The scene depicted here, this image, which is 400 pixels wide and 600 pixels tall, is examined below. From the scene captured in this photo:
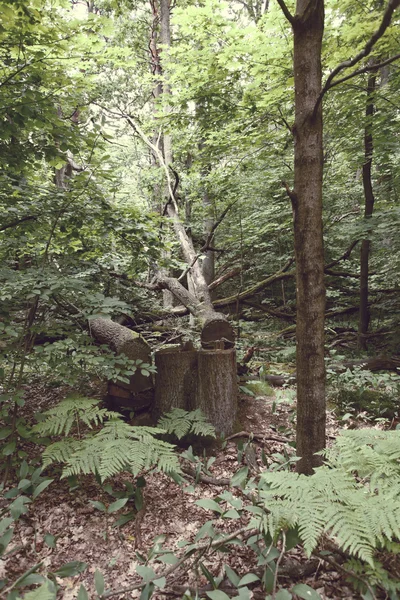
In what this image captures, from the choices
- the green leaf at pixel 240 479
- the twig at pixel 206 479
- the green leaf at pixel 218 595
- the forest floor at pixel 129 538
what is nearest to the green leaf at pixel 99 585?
the forest floor at pixel 129 538

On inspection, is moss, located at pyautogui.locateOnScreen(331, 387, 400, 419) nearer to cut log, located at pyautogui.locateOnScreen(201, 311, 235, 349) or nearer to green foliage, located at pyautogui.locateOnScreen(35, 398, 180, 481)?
cut log, located at pyautogui.locateOnScreen(201, 311, 235, 349)

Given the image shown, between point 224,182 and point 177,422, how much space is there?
514cm

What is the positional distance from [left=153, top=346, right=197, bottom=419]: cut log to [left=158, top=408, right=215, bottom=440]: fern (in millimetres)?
219

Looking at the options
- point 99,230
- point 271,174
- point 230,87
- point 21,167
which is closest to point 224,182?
point 271,174

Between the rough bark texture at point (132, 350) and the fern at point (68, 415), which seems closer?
the fern at point (68, 415)

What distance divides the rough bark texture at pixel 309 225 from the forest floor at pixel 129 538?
790 millimetres

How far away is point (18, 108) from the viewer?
2895 mm

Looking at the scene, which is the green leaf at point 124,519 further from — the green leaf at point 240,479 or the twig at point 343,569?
the twig at point 343,569

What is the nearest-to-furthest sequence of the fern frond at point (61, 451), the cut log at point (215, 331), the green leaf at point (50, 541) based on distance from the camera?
the green leaf at point (50, 541) → the fern frond at point (61, 451) → the cut log at point (215, 331)

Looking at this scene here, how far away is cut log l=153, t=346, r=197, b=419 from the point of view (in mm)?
3613

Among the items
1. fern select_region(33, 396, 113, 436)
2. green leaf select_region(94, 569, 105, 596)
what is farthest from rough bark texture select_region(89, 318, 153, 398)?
green leaf select_region(94, 569, 105, 596)

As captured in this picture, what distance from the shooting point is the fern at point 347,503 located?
1449 millimetres

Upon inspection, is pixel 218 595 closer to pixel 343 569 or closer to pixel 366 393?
pixel 343 569

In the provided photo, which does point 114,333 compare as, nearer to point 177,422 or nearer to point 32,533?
point 177,422
